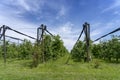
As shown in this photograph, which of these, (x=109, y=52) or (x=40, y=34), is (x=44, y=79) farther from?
(x=109, y=52)

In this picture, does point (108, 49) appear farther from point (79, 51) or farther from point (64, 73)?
point (64, 73)

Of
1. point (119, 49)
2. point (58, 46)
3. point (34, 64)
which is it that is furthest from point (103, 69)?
point (119, 49)

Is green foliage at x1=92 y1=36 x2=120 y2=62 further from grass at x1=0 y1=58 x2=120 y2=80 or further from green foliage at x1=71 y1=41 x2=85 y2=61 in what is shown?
grass at x1=0 y1=58 x2=120 y2=80

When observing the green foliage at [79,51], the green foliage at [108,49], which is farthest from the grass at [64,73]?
the green foliage at [108,49]

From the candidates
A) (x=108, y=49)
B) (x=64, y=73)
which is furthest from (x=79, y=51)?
(x=64, y=73)

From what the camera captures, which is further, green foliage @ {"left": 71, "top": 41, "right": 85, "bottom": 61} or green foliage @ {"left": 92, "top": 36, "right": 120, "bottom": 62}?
green foliage @ {"left": 92, "top": 36, "right": 120, "bottom": 62}

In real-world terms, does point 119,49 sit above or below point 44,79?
above

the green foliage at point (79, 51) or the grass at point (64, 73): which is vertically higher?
the green foliage at point (79, 51)

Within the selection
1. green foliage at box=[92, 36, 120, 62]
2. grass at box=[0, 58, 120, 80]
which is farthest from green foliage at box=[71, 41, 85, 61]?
grass at box=[0, 58, 120, 80]

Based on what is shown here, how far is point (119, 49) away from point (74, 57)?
316 inches

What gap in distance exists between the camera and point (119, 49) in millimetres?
31344

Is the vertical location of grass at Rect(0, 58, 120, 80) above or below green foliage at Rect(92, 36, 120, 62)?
below

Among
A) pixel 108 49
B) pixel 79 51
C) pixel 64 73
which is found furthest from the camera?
pixel 108 49

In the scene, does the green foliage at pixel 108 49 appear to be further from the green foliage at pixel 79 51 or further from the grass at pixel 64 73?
the grass at pixel 64 73
